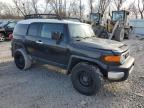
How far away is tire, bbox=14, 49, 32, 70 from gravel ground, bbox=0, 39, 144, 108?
28 cm

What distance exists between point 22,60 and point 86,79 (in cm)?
295

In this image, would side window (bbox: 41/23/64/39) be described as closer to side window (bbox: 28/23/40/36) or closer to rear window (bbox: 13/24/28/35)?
side window (bbox: 28/23/40/36)

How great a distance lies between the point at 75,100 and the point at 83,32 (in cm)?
215

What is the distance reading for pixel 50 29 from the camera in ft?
19.4

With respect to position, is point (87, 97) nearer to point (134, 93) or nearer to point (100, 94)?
point (100, 94)

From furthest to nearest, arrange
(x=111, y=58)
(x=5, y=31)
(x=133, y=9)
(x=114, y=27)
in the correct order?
1. (x=133, y=9)
2. (x=114, y=27)
3. (x=5, y=31)
4. (x=111, y=58)

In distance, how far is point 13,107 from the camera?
14.1 feet

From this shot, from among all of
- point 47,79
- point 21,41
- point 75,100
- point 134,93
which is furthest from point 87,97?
point 21,41

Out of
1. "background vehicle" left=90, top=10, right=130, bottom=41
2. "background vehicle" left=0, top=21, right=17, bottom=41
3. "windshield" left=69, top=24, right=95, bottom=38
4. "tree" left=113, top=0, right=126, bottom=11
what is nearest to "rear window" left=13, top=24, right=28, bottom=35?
"windshield" left=69, top=24, right=95, bottom=38

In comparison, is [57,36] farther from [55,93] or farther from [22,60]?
[22,60]

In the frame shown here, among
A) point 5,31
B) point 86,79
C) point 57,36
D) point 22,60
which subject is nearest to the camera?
point 86,79

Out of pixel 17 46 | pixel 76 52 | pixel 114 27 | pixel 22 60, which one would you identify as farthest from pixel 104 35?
pixel 76 52

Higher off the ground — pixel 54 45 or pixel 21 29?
pixel 21 29

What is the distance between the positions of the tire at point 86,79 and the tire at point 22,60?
2.33 m
